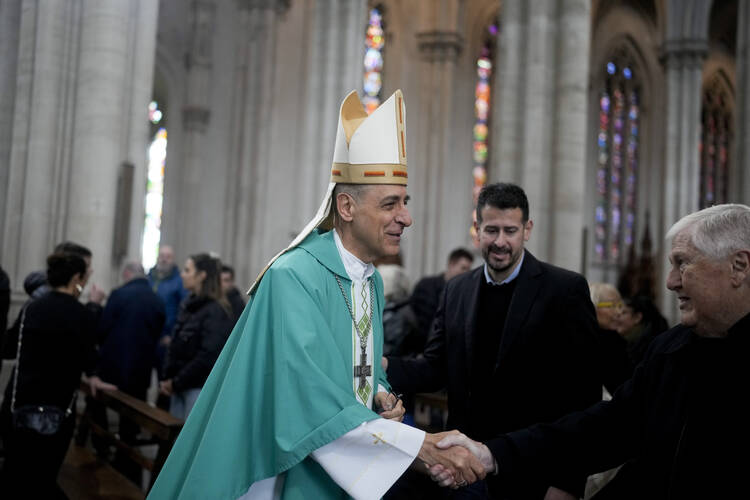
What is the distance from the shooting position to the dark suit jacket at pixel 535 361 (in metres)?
2.98

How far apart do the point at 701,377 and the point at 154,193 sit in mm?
15265

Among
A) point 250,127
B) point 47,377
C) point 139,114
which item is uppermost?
point 250,127

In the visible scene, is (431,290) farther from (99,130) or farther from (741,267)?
(741,267)

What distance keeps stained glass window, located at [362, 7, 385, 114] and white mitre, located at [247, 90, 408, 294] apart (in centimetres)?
1547

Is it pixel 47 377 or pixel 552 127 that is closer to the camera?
pixel 47 377

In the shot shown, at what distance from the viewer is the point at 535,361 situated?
3.01 meters

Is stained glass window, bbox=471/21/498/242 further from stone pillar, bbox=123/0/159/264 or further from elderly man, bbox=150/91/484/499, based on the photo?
elderly man, bbox=150/91/484/499

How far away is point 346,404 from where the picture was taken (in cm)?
210

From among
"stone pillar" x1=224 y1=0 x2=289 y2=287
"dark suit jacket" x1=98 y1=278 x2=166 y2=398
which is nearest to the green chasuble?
"dark suit jacket" x1=98 y1=278 x2=166 y2=398

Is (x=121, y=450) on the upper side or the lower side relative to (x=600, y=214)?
lower

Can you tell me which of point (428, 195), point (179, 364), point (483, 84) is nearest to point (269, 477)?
point (179, 364)

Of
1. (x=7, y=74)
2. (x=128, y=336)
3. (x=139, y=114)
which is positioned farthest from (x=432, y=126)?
(x=128, y=336)

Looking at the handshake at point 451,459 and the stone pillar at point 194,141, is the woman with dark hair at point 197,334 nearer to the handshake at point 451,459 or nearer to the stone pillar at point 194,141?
the handshake at point 451,459

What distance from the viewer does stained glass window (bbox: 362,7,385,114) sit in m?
17.8
